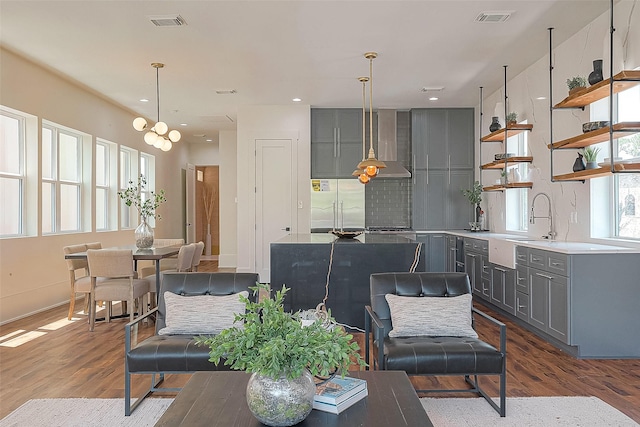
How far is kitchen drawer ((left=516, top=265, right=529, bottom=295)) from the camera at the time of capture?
5027 mm

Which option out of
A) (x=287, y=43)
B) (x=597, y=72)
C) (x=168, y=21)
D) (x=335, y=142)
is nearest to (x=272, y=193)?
(x=335, y=142)

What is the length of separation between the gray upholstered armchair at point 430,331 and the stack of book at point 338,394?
30.5 inches

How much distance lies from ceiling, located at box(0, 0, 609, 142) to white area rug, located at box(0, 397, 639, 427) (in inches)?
126

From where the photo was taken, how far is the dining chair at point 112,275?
5.01 metres

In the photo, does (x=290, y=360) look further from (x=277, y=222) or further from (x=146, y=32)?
(x=277, y=222)

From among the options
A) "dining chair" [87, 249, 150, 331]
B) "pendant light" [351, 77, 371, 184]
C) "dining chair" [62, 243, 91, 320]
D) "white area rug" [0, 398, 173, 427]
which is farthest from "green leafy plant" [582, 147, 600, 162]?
"dining chair" [62, 243, 91, 320]

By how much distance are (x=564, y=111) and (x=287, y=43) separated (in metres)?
3.08

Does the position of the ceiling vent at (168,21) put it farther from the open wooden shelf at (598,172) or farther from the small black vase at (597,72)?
the open wooden shelf at (598,172)

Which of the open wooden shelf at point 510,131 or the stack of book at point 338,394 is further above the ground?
the open wooden shelf at point 510,131

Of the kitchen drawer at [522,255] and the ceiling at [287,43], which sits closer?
the ceiling at [287,43]

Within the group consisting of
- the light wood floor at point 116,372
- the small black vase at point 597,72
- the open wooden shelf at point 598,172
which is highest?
the small black vase at point 597,72

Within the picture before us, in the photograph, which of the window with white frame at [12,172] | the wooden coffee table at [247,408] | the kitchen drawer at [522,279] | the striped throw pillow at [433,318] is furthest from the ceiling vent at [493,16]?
the window with white frame at [12,172]

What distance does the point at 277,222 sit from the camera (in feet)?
27.3

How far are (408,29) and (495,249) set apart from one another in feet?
8.95
